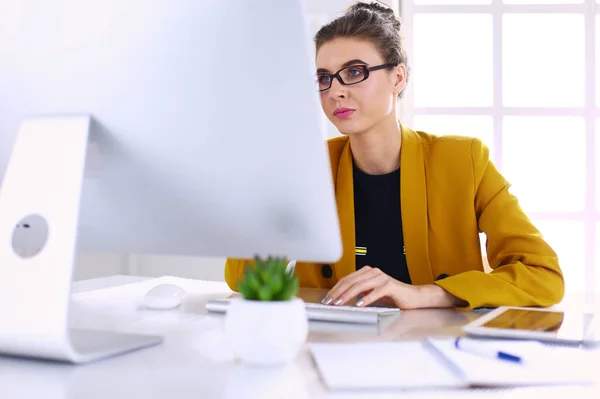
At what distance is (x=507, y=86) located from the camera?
3.31m

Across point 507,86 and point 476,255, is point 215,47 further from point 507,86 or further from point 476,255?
point 507,86

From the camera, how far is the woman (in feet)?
5.22

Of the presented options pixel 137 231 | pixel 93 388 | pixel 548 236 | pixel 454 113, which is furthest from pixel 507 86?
pixel 93 388

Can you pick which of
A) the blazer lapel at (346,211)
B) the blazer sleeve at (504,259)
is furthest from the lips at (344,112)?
the blazer sleeve at (504,259)

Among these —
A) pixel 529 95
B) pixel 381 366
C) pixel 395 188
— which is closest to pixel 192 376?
pixel 381 366

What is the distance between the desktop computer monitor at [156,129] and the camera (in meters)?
0.70

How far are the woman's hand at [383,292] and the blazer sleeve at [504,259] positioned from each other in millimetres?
33

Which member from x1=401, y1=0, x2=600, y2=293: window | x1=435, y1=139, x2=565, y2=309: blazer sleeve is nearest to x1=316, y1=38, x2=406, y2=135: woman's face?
x1=435, y1=139, x2=565, y2=309: blazer sleeve

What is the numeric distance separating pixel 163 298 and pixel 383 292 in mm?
409

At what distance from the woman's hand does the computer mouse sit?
0.28 meters

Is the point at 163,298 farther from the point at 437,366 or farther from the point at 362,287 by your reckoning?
the point at 437,366

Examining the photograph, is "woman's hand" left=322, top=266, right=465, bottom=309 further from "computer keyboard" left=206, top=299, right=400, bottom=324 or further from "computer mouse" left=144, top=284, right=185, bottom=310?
"computer mouse" left=144, top=284, right=185, bottom=310

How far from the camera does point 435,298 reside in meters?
1.27

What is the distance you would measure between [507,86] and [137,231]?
9.06ft
